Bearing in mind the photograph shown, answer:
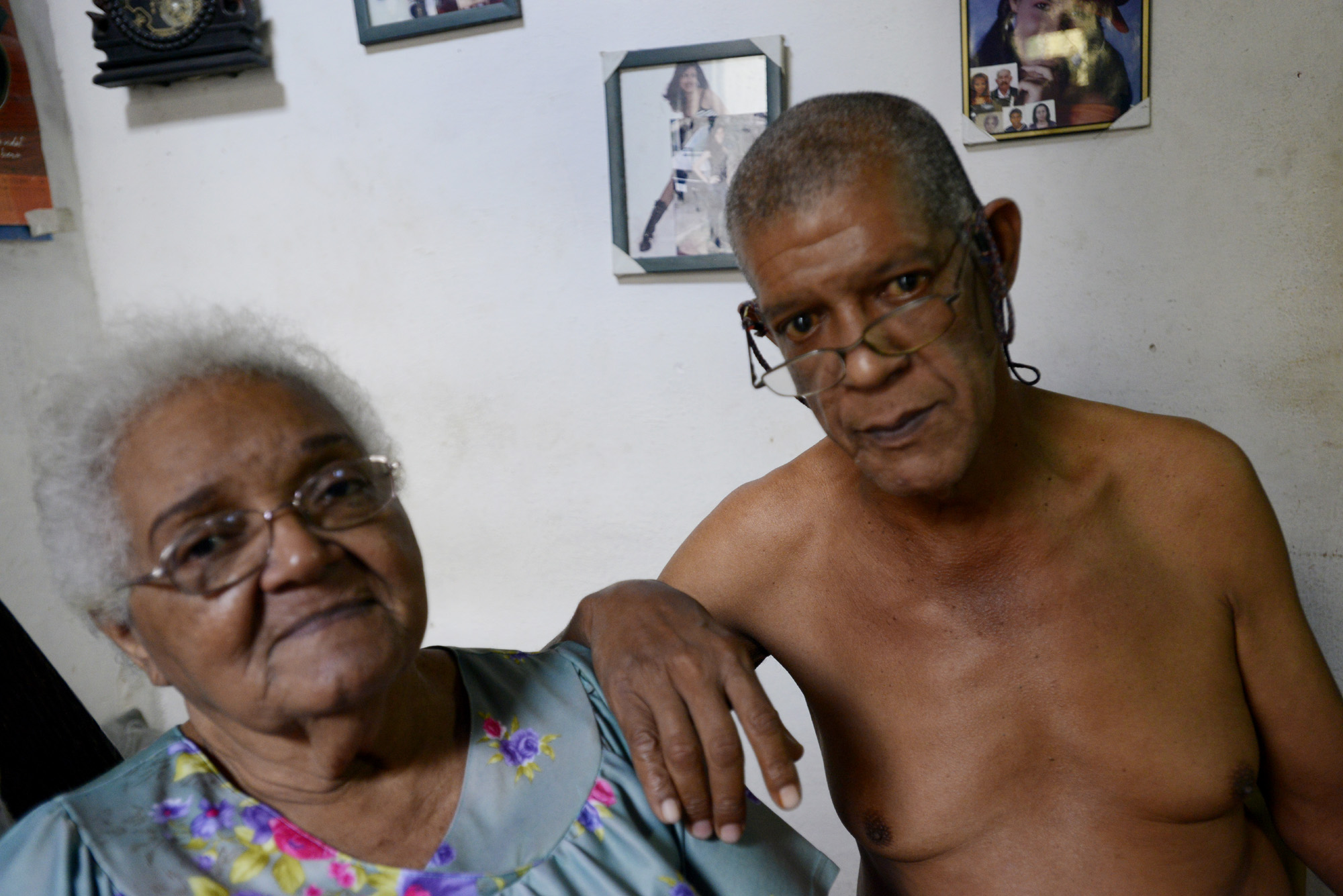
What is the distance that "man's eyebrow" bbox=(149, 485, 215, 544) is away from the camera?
1.00m

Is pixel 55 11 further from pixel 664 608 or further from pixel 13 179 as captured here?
pixel 664 608

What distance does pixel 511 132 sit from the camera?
7.31 ft

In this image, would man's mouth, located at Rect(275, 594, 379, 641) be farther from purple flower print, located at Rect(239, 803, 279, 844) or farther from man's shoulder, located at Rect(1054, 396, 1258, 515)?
man's shoulder, located at Rect(1054, 396, 1258, 515)

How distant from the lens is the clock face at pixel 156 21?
2268 millimetres

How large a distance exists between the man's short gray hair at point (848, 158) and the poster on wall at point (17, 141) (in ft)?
6.81

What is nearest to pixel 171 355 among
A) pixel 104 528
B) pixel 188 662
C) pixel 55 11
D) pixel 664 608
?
pixel 104 528

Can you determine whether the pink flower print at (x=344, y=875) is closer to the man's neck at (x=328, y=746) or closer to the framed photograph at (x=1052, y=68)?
the man's neck at (x=328, y=746)

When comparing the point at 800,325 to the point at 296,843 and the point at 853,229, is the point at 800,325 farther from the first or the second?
the point at 296,843

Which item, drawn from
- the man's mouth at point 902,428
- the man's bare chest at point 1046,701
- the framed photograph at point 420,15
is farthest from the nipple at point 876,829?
the framed photograph at point 420,15

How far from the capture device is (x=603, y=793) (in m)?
1.17

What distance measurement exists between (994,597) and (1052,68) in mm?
1154

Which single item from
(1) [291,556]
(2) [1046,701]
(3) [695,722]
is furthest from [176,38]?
(2) [1046,701]

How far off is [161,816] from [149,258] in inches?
79.7

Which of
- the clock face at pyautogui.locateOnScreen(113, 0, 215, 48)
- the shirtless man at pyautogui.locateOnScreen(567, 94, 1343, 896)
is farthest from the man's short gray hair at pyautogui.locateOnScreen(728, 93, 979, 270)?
the clock face at pyautogui.locateOnScreen(113, 0, 215, 48)
